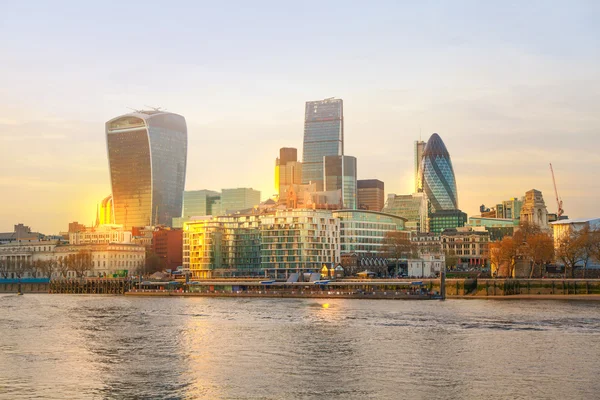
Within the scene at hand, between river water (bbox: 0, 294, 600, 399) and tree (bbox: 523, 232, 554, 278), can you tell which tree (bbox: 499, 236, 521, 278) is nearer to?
tree (bbox: 523, 232, 554, 278)

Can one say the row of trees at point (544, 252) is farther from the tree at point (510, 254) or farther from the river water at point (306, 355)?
the river water at point (306, 355)

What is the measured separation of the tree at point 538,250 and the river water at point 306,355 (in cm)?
5959

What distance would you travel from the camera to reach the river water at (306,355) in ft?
162

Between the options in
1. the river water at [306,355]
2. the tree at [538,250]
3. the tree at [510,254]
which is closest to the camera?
the river water at [306,355]

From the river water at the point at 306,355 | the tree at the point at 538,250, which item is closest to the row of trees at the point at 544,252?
the tree at the point at 538,250

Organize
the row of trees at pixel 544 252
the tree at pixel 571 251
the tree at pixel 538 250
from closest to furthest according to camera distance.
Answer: the tree at pixel 571 251 → the row of trees at pixel 544 252 → the tree at pixel 538 250

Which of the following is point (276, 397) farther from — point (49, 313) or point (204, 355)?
point (49, 313)

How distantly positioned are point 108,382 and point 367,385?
16.2 m

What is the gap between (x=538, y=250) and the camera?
162m

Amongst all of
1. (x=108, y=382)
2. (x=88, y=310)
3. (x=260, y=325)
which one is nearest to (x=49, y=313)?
(x=88, y=310)

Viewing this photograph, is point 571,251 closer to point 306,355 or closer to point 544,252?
point 544,252

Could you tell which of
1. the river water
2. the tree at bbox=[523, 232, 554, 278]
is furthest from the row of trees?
the river water

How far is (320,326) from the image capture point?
86.2m

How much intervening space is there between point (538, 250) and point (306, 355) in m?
109
